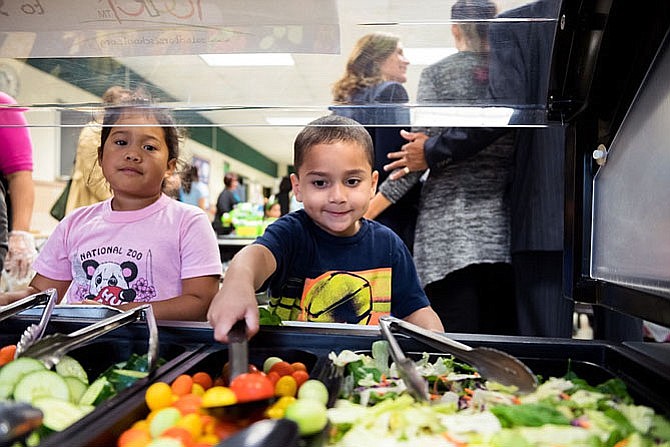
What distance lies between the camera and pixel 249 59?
41.8 inches

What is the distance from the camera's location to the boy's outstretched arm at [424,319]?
1.51m

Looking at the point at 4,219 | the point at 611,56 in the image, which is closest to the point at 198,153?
the point at 4,219

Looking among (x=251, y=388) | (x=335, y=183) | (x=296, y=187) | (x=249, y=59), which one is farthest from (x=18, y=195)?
(x=251, y=388)

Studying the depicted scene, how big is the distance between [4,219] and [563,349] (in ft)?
6.00

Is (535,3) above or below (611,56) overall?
above

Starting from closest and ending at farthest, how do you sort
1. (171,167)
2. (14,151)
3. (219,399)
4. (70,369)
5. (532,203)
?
(219,399) → (70,369) → (171,167) → (532,203) → (14,151)

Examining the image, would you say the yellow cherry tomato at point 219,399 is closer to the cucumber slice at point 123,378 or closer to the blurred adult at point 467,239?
the cucumber slice at point 123,378

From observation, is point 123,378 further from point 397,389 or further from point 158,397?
point 397,389

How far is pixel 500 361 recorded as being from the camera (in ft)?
2.68

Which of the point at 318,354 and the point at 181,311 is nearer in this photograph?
the point at 318,354

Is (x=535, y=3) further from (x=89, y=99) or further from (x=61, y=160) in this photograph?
(x=61, y=160)

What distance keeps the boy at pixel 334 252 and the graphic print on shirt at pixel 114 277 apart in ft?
1.20

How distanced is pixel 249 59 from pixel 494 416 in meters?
0.71

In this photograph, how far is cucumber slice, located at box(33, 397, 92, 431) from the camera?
2.19 ft
